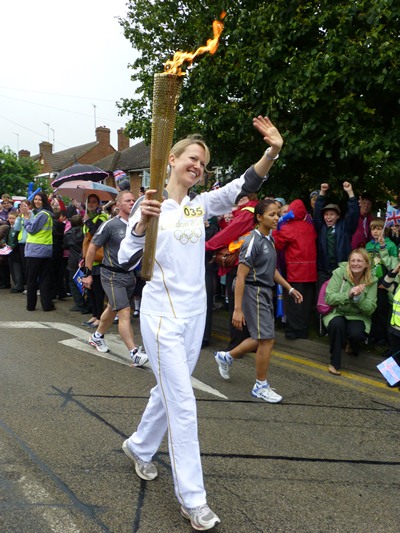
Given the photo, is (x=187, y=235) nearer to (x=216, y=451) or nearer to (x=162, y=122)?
(x=162, y=122)

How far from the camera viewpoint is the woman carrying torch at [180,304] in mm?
2820

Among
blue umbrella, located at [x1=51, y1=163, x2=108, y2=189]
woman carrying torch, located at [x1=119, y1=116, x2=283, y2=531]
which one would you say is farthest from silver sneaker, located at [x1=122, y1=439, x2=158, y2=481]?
blue umbrella, located at [x1=51, y1=163, x2=108, y2=189]

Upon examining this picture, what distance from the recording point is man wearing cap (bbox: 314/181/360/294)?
23.2 ft

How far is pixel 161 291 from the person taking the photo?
3.00 m

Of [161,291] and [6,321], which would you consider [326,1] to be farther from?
[6,321]

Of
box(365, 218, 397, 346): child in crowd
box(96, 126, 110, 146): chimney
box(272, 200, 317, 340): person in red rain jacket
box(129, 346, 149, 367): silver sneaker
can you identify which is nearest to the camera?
box(129, 346, 149, 367): silver sneaker

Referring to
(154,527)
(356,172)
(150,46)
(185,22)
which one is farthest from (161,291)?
(150,46)

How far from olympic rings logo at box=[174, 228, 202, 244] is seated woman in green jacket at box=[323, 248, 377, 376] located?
3.33m

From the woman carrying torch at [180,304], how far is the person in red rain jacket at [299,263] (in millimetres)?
4169

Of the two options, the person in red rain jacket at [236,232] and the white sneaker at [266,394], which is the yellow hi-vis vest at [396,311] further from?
the person in red rain jacket at [236,232]

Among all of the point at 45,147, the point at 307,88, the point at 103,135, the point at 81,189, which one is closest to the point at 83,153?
the point at 103,135

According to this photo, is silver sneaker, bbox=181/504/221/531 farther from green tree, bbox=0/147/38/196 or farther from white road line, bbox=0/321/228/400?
green tree, bbox=0/147/38/196

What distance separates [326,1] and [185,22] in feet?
14.5

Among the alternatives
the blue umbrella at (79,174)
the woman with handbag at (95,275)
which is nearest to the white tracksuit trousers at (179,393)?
the woman with handbag at (95,275)
